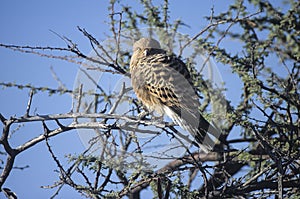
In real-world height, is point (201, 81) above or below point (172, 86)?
above

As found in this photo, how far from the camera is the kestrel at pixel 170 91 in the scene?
163 inches

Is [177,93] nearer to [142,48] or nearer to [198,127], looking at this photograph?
[198,127]

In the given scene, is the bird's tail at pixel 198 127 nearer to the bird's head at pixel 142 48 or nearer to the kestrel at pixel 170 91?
the kestrel at pixel 170 91

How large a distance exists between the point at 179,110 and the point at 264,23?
1872mm

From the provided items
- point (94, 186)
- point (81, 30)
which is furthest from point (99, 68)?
point (94, 186)

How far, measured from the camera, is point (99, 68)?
4320 mm

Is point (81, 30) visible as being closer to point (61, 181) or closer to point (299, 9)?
point (61, 181)

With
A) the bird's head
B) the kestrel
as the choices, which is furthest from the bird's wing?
the bird's head

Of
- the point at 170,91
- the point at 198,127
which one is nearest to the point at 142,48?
the point at 170,91

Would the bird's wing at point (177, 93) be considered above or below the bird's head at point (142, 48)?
below

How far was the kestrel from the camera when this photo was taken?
4152mm

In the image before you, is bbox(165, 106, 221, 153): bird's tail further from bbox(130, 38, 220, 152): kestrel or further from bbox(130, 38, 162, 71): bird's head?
bbox(130, 38, 162, 71): bird's head

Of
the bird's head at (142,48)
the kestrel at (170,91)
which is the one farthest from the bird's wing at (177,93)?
the bird's head at (142,48)

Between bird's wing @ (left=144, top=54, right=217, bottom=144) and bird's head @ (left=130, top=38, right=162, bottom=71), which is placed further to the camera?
bird's head @ (left=130, top=38, right=162, bottom=71)
